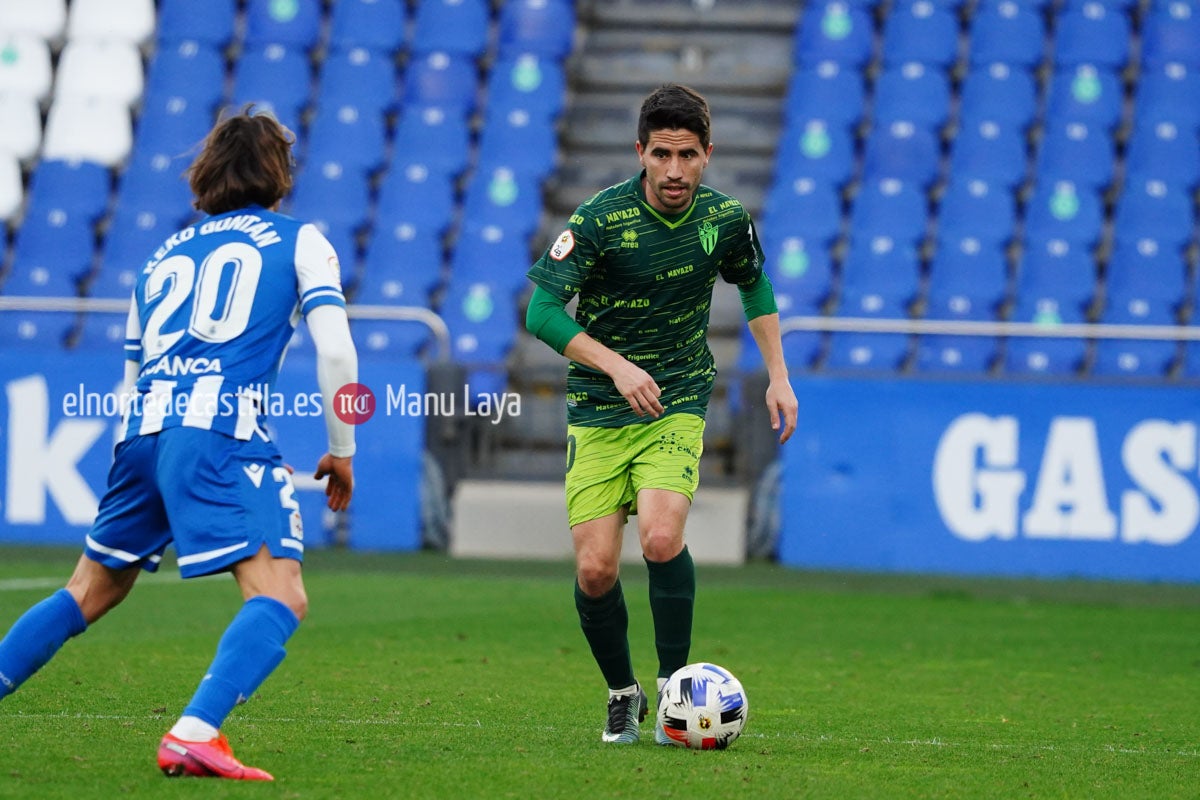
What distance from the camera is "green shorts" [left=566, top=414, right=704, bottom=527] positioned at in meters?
5.57

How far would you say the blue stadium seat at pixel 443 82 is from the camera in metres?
16.5

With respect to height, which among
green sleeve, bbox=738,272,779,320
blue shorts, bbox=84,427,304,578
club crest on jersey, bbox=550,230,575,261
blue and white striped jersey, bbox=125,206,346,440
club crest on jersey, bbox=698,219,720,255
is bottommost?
blue shorts, bbox=84,427,304,578

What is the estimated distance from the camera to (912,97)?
1593 cm

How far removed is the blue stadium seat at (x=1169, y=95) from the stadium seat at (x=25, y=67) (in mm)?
10664

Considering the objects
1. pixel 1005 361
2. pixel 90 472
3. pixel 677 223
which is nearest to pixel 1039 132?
pixel 1005 361

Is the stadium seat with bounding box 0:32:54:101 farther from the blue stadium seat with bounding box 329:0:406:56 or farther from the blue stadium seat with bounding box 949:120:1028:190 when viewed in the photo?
the blue stadium seat with bounding box 949:120:1028:190

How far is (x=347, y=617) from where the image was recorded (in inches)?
368

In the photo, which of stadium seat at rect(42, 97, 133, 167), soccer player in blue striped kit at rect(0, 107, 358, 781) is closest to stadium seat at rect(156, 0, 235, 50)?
stadium seat at rect(42, 97, 133, 167)

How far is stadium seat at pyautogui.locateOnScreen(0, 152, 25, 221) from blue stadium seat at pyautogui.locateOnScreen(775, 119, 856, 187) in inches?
283

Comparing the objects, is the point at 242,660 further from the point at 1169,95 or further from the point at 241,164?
the point at 1169,95

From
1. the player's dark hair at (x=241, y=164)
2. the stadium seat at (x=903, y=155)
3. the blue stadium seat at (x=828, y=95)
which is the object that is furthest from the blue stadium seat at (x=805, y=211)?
the player's dark hair at (x=241, y=164)

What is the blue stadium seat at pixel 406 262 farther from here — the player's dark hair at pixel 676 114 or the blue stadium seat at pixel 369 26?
the player's dark hair at pixel 676 114

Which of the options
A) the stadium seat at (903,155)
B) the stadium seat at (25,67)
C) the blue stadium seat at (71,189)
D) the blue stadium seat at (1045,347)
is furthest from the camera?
the stadium seat at (25,67)

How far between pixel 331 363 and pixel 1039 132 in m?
12.7
